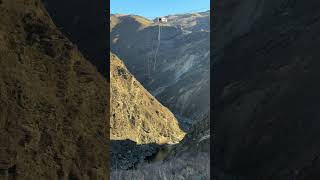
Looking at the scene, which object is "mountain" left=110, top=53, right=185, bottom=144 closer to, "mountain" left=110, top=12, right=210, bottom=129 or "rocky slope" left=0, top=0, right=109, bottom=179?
"mountain" left=110, top=12, right=210, bottom=129

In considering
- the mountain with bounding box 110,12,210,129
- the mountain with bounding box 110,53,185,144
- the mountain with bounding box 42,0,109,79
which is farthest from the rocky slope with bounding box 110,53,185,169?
the mountain with bounding box 42,0,109,79

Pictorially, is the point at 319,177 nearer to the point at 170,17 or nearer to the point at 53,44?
the point at 53,44

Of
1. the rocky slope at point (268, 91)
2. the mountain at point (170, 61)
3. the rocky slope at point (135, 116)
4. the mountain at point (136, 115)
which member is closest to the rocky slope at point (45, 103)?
the rocky slope at point (268, 91)

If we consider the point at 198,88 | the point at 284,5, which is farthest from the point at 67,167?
the point at 198,88

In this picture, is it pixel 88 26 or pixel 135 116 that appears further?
pixel 135 116

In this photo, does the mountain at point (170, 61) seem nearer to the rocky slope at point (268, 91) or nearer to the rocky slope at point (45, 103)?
the rocky slope at point (268, 91)

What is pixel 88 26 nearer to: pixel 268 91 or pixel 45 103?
pixel 45 103

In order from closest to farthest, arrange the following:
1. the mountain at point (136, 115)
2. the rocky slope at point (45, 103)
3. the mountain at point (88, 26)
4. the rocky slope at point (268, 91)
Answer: the rocky slope at point (45, 103)
the mountain at point (88, 26)
the rocky slope at point (268, 91)
the mountain at point (136, 115)

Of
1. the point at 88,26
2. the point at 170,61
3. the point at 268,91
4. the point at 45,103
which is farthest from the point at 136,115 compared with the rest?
the point at 170,61
